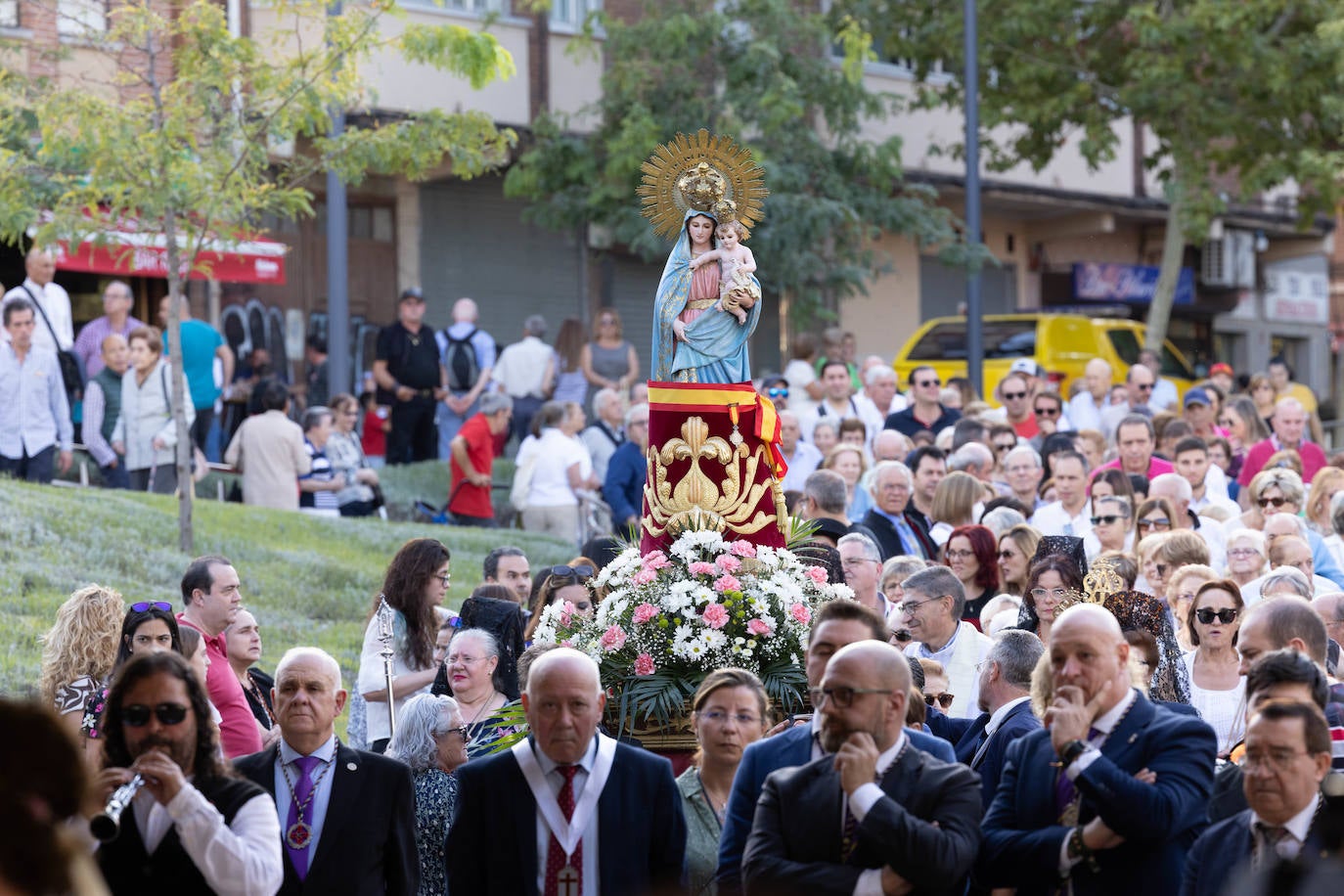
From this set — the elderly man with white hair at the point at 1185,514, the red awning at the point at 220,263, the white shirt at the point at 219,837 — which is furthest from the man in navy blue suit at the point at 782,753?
the red awning at the point at 220,263

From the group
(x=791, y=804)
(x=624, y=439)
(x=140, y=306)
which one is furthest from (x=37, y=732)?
(x=140, y=306)

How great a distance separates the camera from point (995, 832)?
6.13m

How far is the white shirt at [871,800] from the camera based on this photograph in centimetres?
564

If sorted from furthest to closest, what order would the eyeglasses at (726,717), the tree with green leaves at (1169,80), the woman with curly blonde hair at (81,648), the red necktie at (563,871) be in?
the tree with green leaves at (1169,80), the woman with curly blonde hair at (81,648), the eyeglasses at (726,717), the red necktie at (563,871)

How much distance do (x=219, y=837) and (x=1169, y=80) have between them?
75.4 feet

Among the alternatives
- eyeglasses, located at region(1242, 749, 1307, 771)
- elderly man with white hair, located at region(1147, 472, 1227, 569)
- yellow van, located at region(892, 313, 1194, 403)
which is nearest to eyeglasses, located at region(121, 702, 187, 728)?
eyeglasses, located at region(1242, 749, 1307, 771)

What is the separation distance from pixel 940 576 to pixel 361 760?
3.42 m

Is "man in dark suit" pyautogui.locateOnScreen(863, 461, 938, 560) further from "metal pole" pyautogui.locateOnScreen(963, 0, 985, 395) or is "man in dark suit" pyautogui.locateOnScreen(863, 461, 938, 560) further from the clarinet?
"metal pole" pyautogui.locateOnScreen(963, 0, 985, 395)

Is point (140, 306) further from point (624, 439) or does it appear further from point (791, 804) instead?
point (791, 804)

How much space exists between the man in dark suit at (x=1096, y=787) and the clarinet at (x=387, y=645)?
4.19m

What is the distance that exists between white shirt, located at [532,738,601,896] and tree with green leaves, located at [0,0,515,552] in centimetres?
874

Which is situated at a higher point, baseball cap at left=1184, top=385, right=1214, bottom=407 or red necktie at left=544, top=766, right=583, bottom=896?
baseball cap at left=1184, top=385, right=1214, bottom=407

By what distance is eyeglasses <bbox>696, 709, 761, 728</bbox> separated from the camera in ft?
22.5

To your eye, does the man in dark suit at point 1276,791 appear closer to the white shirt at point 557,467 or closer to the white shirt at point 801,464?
the white shirt at point 801,464
